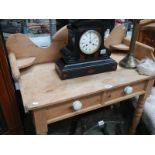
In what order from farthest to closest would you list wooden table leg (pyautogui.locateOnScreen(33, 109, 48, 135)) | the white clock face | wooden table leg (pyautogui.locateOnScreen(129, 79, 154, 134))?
1. wooden table leg (pyautogui.locateOnScreen(129, 79, 154, 134))
2. the white clock face
3. wooden table leg (pyautogui.locateOnScreen(33, 109, 48, 135))

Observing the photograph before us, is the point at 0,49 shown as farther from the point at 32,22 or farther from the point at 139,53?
the point at 139,53

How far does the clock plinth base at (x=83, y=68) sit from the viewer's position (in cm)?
79

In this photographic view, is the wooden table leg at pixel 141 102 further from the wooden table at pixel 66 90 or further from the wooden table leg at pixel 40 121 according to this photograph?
the wooden table leg at pixel 40 121

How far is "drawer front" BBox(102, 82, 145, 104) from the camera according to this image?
32.2 inches

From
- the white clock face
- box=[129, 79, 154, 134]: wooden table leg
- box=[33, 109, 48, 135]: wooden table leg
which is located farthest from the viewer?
box=[129, 79, 154, 134]: wooden table leg

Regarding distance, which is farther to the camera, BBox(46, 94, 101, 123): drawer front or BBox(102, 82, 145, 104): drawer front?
BBox(102, 82, 145, 104): drawer front

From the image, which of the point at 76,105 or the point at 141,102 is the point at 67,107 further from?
the point at 141,102

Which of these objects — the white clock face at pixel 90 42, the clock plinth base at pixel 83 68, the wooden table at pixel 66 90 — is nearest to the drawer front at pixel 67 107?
the wooden table at pixel 66 90

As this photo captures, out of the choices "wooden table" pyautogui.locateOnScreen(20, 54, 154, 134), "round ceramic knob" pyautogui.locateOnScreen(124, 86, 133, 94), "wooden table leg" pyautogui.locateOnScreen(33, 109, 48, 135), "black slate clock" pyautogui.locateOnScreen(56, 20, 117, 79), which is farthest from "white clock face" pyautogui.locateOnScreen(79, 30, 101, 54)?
"wooden table leg" pyautogui.locateOnScreen(33, 109, 48, 135)

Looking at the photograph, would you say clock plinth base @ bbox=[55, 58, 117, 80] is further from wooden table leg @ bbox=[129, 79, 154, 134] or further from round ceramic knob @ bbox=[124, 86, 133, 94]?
wooden table leg @ bbox=[129, 79, 154, 134]

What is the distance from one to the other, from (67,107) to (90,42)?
33cm

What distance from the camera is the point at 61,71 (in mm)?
787

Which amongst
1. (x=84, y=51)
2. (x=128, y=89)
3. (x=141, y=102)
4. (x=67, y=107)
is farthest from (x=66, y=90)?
(x=141, y=102)
